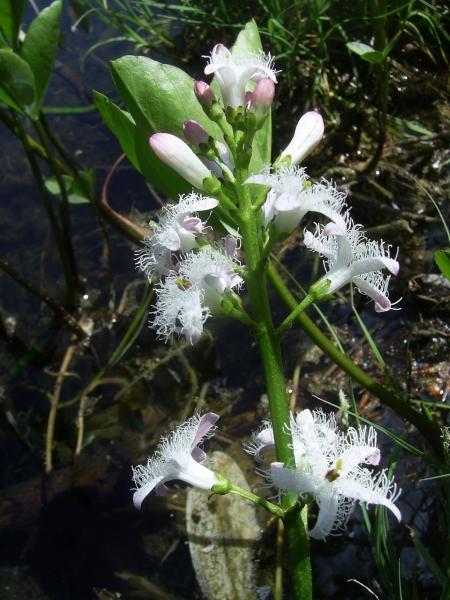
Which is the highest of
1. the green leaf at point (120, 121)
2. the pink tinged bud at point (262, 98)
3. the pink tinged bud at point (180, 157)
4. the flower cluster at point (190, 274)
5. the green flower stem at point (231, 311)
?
the pink tinged bud at point (262, 98)

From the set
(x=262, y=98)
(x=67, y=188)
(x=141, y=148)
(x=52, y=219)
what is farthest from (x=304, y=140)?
(x=67, y=188)

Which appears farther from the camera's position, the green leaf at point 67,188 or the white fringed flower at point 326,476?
the green leaf at point 67,188

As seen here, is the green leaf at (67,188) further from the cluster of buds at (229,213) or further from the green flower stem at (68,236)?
the cluster of buds at (229,213)

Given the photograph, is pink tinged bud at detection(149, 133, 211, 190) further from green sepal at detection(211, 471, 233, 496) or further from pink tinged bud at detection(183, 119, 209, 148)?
green sepal at detection(211, 471, 233, 496)

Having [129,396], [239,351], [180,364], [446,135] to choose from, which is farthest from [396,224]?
[129,396]

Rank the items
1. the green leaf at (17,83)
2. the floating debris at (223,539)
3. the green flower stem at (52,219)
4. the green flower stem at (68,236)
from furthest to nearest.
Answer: the green flower stem at (68,236) < the green flower stem at (52,219) < the green leaf at (17,83) < the floating debris at (223,539)

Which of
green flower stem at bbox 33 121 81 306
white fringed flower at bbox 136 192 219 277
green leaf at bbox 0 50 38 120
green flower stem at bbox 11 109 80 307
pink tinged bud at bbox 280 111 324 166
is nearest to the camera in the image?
white fringed flower at bbox 136 192 219 277

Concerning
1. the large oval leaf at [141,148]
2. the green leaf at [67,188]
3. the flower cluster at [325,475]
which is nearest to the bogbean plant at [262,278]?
the flower cluster at [325,475]

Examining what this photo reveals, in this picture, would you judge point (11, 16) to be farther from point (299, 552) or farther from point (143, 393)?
point (299, 552)

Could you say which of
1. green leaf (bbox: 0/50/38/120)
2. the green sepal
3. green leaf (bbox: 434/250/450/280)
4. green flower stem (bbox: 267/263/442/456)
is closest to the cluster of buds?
green leaf (bbox: 434/250/450/280)
